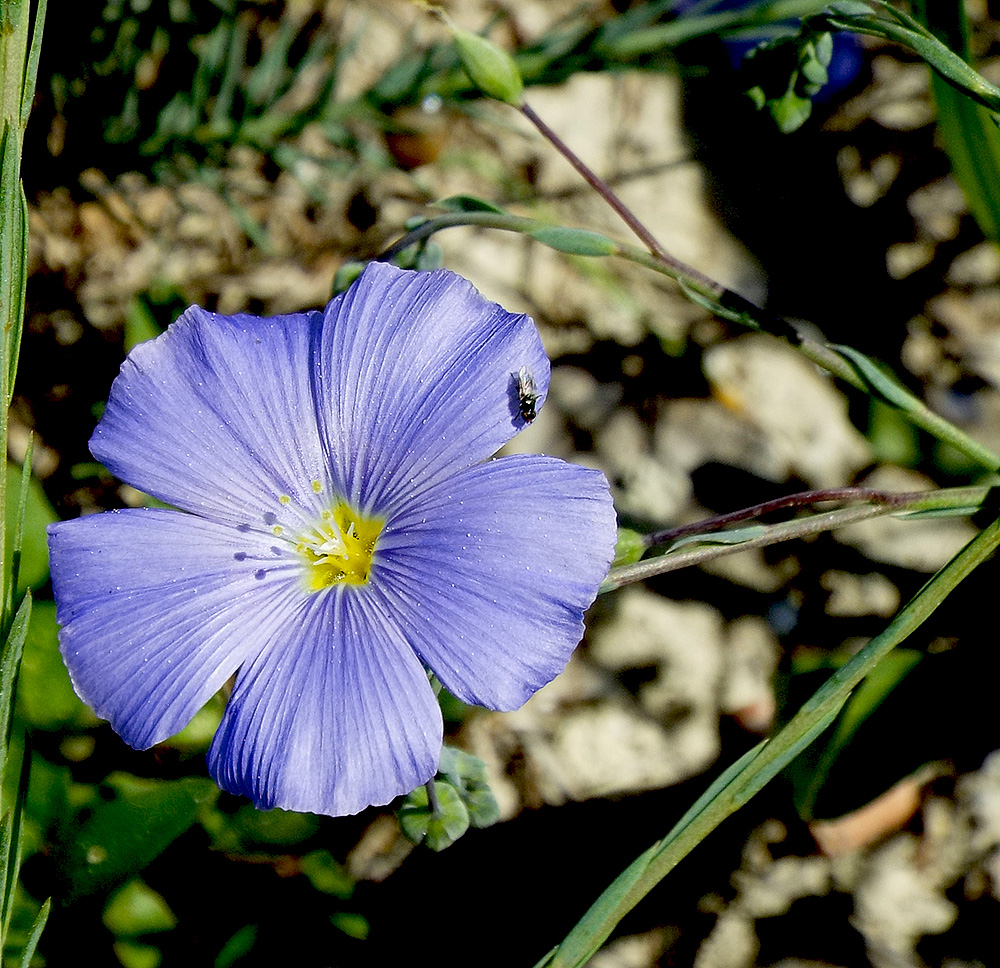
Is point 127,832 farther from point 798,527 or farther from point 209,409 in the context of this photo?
point 798,527

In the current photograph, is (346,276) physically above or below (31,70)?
below

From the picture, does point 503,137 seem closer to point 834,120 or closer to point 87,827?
point 834,120

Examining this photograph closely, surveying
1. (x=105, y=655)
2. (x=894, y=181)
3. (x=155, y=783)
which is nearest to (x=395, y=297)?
(x=105, y=655)

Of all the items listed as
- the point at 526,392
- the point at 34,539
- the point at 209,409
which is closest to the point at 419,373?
the point at 526,392

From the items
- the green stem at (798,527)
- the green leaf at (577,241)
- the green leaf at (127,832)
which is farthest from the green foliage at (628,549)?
the green leaf at (127,832)

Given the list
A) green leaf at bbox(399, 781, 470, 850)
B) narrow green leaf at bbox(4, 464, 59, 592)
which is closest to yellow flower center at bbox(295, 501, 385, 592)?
green leaf at bbox(399, 781, 470, 850)

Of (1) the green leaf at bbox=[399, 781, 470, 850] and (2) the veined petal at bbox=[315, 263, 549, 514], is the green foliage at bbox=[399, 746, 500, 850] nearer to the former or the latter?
(1) the green leaf at bbox=[399, 781, 470, 850]
